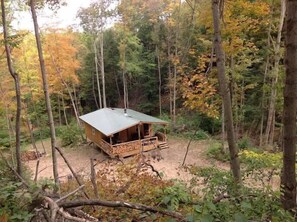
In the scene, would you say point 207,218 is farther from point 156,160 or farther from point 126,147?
point 126,147

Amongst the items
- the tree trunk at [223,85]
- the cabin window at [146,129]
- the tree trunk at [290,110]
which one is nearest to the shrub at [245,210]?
the tree trunk at [290,110]

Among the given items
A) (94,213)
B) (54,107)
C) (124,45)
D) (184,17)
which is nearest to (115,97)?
(54,107)

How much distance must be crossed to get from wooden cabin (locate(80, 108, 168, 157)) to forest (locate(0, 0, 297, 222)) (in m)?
0.83

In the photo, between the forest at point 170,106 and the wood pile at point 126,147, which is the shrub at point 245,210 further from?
the wood pile at point 126,147

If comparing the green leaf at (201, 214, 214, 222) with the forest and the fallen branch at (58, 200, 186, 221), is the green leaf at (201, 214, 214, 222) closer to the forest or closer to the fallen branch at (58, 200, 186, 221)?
the forest

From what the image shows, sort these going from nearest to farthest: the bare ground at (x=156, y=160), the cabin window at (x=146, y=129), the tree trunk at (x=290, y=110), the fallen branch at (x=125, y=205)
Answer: the tree trunk at (x=290, y=110) → the fallen branch at (x=125, y=205) → the bare ground at (x=156, y=160) → the cabin window at (x=146, y=129)

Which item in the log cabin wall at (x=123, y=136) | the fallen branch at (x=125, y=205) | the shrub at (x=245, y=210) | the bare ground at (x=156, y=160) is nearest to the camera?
the shrub at (x=245, y=210)

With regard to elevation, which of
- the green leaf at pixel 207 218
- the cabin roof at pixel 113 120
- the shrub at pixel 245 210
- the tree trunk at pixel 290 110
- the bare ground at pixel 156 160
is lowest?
the bare ground at pixel 156 160

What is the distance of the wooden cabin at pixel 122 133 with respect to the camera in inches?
631

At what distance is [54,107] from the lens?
26594 mm

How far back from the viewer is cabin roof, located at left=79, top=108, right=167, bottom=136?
15882mm

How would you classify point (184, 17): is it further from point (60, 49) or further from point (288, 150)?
point (288, 150)

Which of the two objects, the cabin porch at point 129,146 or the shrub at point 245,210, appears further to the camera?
the cabin porch at point 129,146

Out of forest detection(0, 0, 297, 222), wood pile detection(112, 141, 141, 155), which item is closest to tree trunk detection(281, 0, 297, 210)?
forest detection(0, 0, 297, 222)
